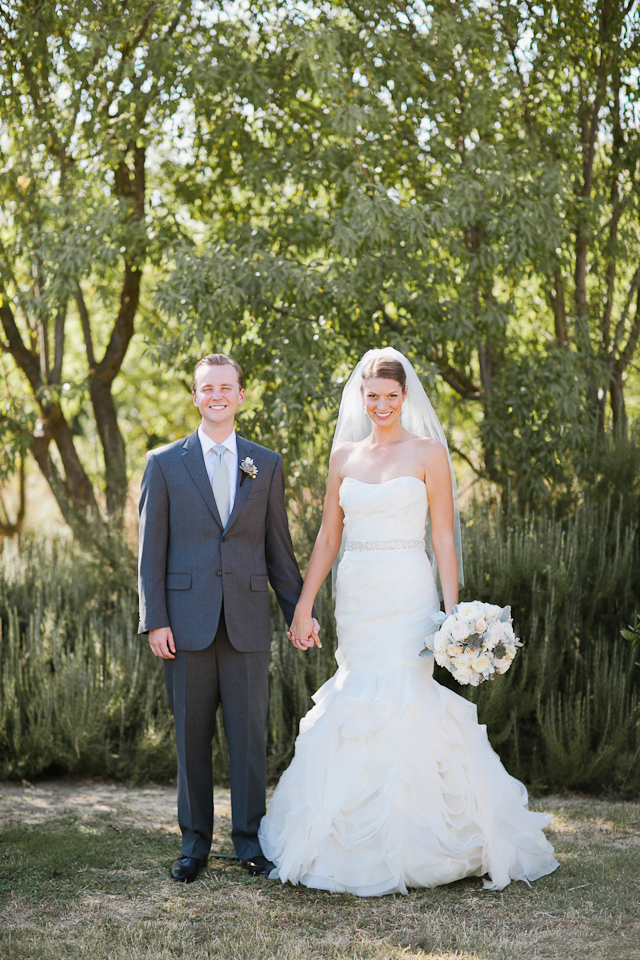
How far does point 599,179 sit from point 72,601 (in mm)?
Result: 5787

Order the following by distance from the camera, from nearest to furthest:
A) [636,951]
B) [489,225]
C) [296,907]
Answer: [636,951] < [296,907] < [489,225]

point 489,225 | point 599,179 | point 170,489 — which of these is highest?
point 599,179

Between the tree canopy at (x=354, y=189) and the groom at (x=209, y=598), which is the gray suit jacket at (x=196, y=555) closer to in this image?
the groom at (x=209, y=598)

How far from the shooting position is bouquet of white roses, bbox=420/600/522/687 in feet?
11.2

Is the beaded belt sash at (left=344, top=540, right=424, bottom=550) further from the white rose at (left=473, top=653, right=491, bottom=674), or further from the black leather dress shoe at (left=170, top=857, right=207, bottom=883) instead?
the black leather dress shoe at (left=170, top=857, right=207, bottom=883)

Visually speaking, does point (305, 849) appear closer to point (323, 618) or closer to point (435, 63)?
point (323, 618)

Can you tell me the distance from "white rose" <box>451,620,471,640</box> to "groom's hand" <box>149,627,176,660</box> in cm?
116

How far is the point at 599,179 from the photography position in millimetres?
7887

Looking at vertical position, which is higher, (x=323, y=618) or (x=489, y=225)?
(x=489, y=225)

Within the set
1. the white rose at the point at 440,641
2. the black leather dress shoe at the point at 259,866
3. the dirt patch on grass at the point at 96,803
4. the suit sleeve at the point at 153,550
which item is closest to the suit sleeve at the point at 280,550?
the suit sleeve at the point at 153,550

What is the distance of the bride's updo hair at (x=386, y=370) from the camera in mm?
3777

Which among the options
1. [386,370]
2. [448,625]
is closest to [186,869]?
[448,625]

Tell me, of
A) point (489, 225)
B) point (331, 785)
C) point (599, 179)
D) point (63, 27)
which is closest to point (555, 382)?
point (489, 225)

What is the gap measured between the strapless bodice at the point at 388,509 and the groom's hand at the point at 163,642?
89 cm
